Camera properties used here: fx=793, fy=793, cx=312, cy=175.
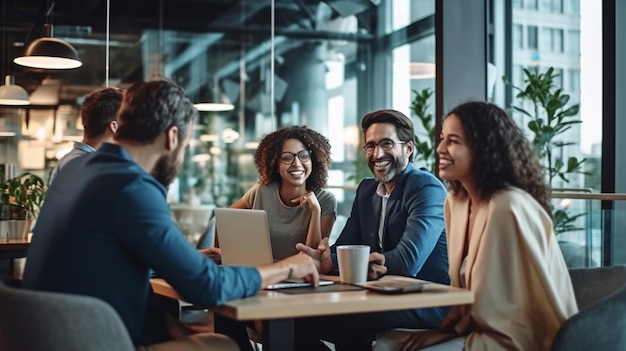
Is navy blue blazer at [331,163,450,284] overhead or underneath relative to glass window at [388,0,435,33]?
underneath

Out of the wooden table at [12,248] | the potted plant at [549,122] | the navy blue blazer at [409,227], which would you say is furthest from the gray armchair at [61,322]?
the potted plant at [549,122]

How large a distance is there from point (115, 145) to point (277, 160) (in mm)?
1478

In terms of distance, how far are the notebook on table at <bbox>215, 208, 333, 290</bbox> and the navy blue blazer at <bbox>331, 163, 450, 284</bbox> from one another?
0.31 m

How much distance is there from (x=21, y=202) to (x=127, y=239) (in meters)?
3.37

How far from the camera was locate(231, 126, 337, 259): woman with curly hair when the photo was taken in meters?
3.53

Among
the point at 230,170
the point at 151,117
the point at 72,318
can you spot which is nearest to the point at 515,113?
the point at 230,170

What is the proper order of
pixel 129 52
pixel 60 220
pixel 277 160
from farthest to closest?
pixel 129 52, pixel 277 160, pixel 60 220

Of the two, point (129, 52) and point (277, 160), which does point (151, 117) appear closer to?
point (277, 160)

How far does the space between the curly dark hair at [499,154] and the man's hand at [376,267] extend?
456 millimetres

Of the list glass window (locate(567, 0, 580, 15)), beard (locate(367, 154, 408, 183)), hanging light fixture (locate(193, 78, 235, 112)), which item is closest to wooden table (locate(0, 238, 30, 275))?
beard (locate(367, 154, 408, 183))

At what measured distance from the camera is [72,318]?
78.9 inches

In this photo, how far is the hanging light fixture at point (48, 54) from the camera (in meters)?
6.19

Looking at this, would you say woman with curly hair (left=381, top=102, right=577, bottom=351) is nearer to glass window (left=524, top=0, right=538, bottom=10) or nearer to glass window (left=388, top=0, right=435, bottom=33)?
glass window (left=524, top=0, right=538, bottom=10)

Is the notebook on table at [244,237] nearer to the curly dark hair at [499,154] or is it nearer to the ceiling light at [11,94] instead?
the curly dark hair at [499,154]
